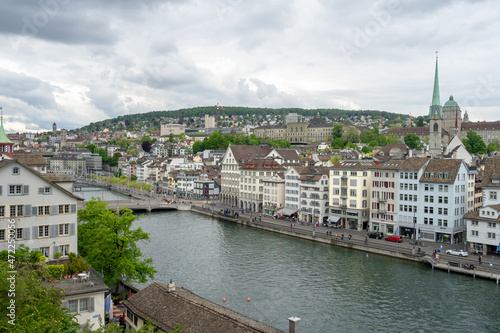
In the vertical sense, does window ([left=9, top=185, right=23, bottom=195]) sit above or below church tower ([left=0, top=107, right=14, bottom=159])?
below

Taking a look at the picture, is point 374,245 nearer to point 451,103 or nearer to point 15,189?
point 15,189

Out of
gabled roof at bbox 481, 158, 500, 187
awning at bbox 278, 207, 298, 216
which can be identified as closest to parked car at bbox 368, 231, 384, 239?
gabled roof at bbox 481, 158, 500, 187

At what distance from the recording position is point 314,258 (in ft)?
159

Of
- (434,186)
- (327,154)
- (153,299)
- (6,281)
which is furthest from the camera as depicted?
(327,154)

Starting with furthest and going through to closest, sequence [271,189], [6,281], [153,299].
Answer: [271,189] → [153,299] → [6,281]

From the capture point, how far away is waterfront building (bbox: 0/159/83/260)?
28.0 m

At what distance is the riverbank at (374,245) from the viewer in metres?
41.6

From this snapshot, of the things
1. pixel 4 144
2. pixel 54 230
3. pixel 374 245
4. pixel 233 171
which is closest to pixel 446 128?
pixel 233 171

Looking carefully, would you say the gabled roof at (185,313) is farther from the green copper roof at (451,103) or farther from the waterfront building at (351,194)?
the green copper roof at (451,103)

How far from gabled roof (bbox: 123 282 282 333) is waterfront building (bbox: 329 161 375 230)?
1661 inches

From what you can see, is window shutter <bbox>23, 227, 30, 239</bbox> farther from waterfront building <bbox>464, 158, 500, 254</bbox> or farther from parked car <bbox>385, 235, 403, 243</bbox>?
waterfront building <bbox>464, 158, 500, 254</bbox>

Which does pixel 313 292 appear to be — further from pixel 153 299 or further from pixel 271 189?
pixel 271 189

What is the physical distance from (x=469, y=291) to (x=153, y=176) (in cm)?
11553

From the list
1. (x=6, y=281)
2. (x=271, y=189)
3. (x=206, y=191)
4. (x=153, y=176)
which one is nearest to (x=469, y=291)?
(x=6, y=281)
